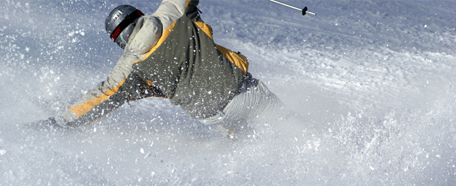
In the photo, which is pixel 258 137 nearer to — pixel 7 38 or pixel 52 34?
pixel 52 34

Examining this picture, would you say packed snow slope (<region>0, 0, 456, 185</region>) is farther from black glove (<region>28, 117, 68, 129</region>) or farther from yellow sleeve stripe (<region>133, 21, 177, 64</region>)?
yellow sleeve stripe (<region>133, 21, 177, 64</region>)

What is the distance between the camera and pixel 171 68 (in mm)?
1819

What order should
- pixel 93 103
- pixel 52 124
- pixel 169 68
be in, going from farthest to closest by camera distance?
pixel 52 124 → pixel 93 103 → pixel 169 68

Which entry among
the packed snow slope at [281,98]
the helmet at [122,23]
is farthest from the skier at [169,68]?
the packed snow slope at [281,98]

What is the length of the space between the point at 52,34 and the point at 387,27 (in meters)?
4.34

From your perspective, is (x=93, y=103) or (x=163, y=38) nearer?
(x=163, y=38)

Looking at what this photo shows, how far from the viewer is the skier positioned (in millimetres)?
1716

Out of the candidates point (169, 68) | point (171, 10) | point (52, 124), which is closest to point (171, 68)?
point (169, 68)

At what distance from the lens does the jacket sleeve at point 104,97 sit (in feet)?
6.02

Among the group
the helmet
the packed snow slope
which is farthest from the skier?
the packed snow slope

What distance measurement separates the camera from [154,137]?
3045 mm

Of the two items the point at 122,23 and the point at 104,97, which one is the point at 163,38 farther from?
the point at 104,97

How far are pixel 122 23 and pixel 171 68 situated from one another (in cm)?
36

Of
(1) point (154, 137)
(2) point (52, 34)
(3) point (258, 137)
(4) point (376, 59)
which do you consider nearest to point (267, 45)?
(4) point (376, 59)
